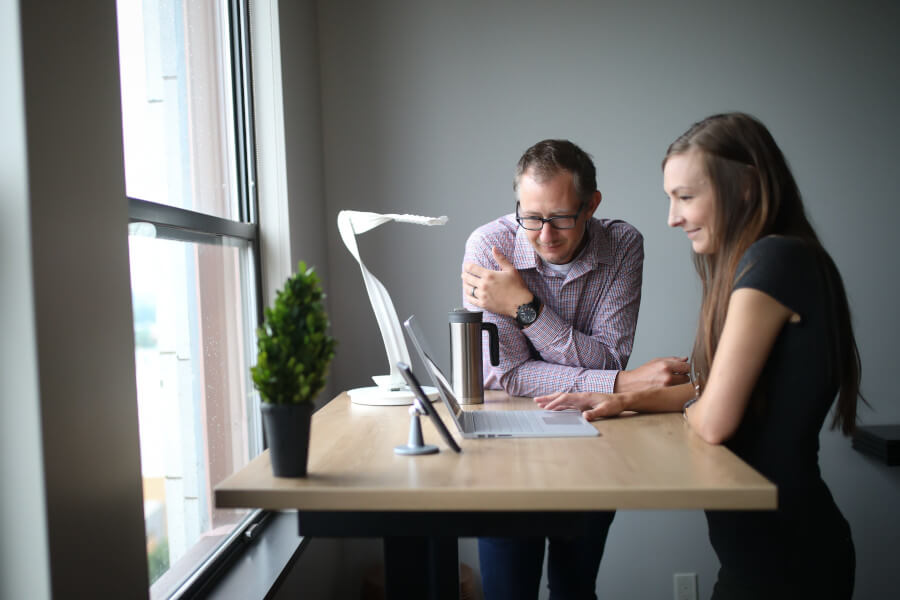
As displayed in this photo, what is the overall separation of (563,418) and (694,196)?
543 millimetres

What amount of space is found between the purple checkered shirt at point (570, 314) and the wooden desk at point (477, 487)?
1.52ft

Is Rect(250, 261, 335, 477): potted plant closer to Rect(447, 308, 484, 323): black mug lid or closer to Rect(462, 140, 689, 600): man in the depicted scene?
Rect(447, 308, 484, 323): black mug lid

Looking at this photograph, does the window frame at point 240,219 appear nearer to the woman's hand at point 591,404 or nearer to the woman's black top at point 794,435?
the woman's hand at point 591,404

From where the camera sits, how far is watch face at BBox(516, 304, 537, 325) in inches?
72.5

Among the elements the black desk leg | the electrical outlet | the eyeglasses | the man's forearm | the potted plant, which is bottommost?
the electrical outlet

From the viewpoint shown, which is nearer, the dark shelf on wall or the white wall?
the white wall

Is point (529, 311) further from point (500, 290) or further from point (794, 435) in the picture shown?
point (794, 435)

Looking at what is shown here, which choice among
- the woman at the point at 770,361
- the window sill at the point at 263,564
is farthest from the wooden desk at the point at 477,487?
the window sill at the point at 263,564

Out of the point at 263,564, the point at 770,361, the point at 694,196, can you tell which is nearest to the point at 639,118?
the point at 694,196

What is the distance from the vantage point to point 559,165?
1.85 meters

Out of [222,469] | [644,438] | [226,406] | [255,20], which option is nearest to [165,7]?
[255,20]

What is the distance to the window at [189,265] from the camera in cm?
148

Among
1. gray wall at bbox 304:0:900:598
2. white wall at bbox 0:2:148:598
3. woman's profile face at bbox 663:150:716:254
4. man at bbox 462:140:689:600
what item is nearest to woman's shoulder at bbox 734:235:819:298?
woman's profile face at bbox 663:150:716:254

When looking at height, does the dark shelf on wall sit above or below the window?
below
